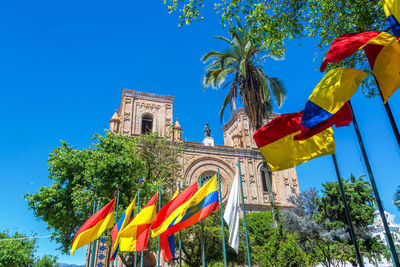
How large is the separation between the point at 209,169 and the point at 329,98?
79.8ft

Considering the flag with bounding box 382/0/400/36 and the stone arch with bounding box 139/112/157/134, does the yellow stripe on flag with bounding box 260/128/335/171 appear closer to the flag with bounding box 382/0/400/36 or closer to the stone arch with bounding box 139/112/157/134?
the flag with bounding box 382/0/400/36

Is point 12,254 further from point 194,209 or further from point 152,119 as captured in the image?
point 194,209

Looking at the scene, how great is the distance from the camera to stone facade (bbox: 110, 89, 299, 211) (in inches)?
1143

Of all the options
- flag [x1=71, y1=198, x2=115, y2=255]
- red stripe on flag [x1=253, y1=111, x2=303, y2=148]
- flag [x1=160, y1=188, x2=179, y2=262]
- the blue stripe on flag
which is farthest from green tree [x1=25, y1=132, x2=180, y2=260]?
the blue stripe on flag

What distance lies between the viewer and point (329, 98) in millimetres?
5723

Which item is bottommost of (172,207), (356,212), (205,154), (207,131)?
(172,207)

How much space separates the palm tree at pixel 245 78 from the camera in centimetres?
1618

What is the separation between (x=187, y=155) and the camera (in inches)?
1160

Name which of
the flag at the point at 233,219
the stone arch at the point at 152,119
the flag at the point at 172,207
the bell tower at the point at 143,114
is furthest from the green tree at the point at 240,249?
the bell tower at the point at 143,114

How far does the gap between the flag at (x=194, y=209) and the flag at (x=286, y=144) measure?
340 centimetres

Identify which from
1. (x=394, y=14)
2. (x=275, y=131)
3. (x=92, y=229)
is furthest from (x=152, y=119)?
(x=394, y=14)

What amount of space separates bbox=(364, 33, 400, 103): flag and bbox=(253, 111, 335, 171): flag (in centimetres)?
203

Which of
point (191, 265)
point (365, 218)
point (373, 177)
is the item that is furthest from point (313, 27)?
point (365, 218)

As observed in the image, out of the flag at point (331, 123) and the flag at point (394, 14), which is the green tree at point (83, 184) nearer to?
the flag at point (331, 123)
